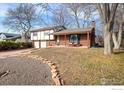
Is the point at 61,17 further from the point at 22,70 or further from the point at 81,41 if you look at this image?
the point at 22,70

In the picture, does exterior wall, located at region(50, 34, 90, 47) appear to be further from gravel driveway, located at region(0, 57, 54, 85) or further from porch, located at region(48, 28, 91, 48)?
gravel driveway, located at region(0, 57, 54, 85)

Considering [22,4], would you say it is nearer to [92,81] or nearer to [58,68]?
[58,68]

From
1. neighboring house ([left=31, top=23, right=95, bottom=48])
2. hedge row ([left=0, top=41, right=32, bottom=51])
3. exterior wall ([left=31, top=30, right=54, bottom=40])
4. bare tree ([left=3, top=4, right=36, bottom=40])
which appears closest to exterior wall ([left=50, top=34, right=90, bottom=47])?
neighboring house ([left=31, top=23, right=95, bottom=48])

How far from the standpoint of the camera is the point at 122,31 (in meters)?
3.05

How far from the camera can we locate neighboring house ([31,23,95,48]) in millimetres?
2996

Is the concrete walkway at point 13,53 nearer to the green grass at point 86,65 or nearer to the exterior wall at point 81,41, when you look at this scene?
the green grass at point 86,65

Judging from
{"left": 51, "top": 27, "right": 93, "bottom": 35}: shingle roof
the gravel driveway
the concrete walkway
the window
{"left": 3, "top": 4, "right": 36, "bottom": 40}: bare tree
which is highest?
{"left": 3, "top": 4, "right": 36, "bottom": 40}: bare tree

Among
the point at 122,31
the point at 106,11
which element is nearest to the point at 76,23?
the point at 106,11

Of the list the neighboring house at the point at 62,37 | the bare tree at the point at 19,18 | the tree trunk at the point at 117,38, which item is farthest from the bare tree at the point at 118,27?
the bare tree at the point at 19,18

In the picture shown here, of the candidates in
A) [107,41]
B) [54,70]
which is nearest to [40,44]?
[54,70]

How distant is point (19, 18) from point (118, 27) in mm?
1436

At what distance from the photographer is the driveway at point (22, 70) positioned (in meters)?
2.87

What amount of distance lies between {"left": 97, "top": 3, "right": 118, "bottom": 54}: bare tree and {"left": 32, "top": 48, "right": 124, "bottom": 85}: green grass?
111 millimetres

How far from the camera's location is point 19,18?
9.73 ft
